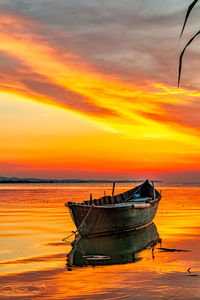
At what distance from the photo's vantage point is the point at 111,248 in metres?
18.3

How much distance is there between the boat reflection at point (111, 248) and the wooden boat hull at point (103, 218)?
39 centimetres

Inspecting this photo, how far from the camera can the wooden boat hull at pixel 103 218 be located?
2062cm

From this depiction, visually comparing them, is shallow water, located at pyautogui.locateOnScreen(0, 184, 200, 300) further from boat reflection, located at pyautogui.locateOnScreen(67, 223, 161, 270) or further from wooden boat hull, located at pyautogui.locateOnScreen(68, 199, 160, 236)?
wooden boat hull, located at pyautogui.locateOnScreen(68, 199, 160, 236)

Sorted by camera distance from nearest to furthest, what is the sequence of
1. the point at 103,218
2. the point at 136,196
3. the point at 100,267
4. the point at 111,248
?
the point at 100,267 < the point at 111,248 < the point at 103,218 < the point at 136,196

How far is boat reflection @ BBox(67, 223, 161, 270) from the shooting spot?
49.4 ft

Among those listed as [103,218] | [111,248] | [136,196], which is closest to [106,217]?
[103,218]

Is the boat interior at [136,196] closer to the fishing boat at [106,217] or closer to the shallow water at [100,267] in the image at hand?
the fishing boat at [106,217]

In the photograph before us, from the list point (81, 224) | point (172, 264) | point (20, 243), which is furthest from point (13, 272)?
point (81, 224)

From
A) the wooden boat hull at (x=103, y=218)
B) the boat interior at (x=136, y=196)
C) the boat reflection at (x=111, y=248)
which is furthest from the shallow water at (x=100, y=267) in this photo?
the boat interior at (x=136, y=196)

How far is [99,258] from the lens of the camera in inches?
610

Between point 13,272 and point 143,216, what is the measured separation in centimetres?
1351

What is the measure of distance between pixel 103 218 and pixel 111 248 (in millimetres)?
3168

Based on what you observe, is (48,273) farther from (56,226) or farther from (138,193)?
(138,193)

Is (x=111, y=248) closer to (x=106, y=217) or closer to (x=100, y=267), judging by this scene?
(x=106, y=217)
